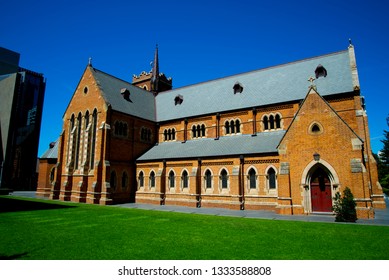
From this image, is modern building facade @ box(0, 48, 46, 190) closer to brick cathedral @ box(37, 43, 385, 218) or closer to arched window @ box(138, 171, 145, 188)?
brick cathedral @ box(37, 43, 385, 218)

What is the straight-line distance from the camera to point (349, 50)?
27188 mm

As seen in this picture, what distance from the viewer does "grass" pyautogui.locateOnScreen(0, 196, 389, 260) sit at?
8.22 m

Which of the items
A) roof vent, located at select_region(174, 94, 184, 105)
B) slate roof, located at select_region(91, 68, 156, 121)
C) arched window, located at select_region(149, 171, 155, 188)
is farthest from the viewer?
roof vent, located at select_region(174, 94, 184, 105)

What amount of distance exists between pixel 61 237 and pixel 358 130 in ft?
80.8

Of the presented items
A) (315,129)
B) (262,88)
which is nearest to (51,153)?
(262,88)

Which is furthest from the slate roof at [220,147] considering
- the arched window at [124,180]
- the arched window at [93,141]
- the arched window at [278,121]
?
the arched window at [93,141]

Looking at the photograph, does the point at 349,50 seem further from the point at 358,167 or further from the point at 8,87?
the point at 8,87

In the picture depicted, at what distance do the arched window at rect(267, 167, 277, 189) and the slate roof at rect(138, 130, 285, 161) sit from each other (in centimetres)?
190

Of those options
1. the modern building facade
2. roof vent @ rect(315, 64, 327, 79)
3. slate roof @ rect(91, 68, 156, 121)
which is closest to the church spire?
slate roof @ rect(91, 68, 156, 121)

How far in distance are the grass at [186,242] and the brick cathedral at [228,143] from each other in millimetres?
6668

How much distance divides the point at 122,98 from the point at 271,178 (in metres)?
22.5

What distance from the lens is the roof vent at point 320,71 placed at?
27781 mm

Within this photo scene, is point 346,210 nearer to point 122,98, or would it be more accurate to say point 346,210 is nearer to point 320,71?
point 320,71

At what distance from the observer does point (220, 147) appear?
2830 centimetres
